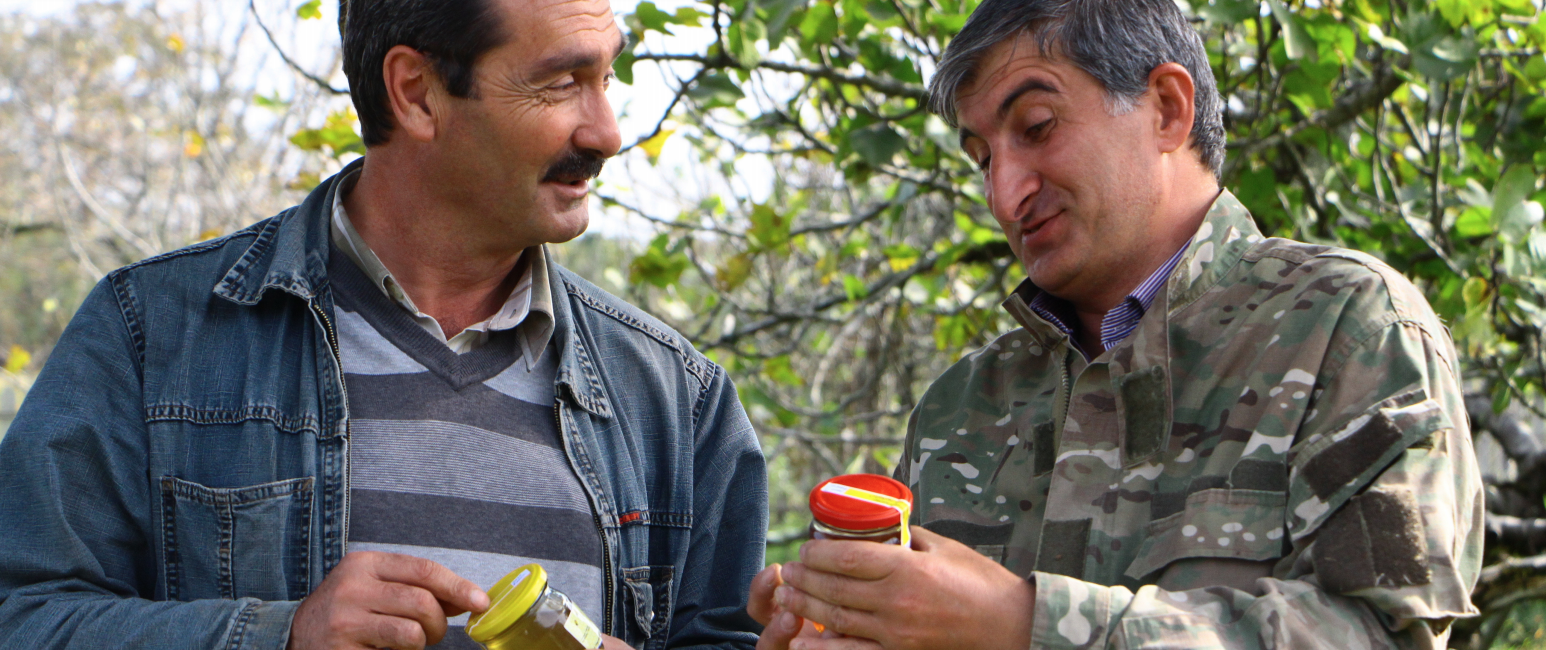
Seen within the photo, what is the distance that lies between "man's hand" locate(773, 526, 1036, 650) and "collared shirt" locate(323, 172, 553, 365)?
2.98 feet

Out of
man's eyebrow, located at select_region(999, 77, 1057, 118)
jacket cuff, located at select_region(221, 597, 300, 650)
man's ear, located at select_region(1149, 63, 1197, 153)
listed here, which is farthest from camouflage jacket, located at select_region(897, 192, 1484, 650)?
jacket cuff, located at select_region(221, 597, 300, 650)

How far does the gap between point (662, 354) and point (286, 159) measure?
5682mm

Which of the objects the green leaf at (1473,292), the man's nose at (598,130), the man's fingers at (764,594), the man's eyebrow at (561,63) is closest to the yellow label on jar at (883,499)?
the man's fingers at (764,594)

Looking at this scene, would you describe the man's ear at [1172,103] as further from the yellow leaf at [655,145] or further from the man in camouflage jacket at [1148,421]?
the yellow leaf at [655,145]

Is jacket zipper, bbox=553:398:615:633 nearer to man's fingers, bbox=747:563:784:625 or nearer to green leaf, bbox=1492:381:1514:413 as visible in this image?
man's fingers, bbox=747:563:784:625

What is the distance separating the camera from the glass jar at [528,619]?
1.53m

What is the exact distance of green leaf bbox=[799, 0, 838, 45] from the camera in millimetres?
3209

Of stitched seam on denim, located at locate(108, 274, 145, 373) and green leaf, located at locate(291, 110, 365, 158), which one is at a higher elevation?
green leaf, located at locate(291, 110, 365, 158)

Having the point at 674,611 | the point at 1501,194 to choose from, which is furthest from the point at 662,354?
the point at 1501,194

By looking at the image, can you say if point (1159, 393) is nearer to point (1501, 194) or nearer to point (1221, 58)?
point (1501, 194)

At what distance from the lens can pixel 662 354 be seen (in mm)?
2434

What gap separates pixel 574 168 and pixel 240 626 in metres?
0.93

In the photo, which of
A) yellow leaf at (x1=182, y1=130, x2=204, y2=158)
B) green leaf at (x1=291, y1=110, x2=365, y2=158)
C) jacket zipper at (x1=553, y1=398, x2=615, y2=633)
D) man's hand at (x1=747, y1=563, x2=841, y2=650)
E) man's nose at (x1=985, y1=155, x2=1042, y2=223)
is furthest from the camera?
yellow leaf at (x1=182, y1=130, x2=204, y2=158)

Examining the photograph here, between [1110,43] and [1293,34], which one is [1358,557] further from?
[1293,34]
